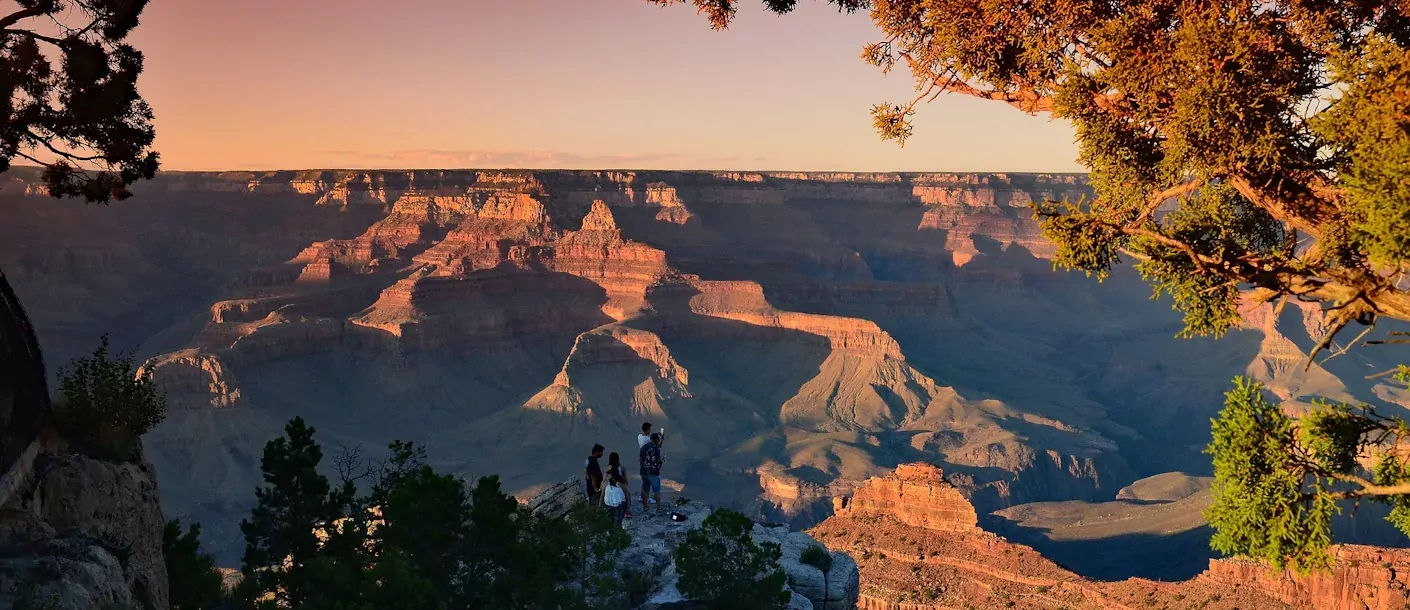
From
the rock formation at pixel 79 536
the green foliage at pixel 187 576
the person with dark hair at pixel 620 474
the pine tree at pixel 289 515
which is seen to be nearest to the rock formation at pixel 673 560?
the person with dark hair at pixel 620 474

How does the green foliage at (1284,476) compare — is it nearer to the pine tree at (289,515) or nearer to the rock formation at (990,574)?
the pine tree at (289,515)

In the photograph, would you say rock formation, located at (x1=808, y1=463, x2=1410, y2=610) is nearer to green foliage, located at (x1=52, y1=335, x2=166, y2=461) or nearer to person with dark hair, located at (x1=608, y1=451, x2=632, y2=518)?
person with dark hair, located at (x1=608, y1=451, x2=632, y2=518)

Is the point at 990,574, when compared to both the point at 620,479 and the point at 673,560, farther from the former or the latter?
the point at 620,479

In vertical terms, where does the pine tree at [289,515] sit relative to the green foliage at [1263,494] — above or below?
below

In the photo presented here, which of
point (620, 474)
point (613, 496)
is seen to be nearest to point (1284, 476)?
point (613, 496)

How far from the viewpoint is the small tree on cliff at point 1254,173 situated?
12.2 metres

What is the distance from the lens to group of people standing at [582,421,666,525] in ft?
77.4

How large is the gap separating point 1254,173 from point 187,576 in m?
17.8

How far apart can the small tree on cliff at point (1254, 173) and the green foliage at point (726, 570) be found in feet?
29.6

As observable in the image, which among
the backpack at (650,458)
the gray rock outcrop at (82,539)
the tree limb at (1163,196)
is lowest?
the backpack at (650,458)

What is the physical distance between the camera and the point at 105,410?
18.4 meters

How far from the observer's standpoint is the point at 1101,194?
50.4 feet

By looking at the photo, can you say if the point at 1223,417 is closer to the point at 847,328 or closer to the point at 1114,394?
the point at 847,328

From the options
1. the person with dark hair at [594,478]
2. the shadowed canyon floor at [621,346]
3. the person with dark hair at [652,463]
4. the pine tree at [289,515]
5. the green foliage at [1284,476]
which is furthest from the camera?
the shadowed canyon floor at [621,346]
